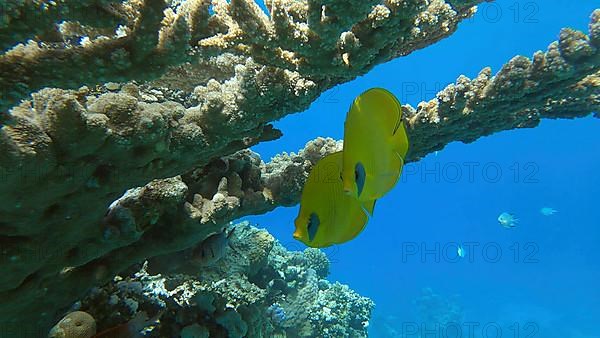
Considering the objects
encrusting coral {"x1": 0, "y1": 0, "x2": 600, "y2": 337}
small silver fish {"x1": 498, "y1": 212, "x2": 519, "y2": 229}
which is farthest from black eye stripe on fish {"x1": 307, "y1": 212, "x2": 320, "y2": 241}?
small silver fish {"x1": 498, "y1": 212, "x2": 519, "y2": 229}

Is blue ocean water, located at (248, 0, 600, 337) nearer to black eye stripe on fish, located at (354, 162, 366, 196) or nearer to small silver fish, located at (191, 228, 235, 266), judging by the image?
small silver fish, located at (191, 228, 235, 266)

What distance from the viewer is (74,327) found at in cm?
300

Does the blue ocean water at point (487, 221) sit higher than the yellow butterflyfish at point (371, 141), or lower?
higher

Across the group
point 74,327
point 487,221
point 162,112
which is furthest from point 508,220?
point 487,221

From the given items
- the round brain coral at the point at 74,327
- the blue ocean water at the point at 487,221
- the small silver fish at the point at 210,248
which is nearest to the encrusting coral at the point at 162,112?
the round brain coral at the point at 74,327

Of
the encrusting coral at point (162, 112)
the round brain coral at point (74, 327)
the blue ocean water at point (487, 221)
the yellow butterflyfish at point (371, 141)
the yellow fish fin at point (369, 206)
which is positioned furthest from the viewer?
the blue ocean water at point (487, 221)

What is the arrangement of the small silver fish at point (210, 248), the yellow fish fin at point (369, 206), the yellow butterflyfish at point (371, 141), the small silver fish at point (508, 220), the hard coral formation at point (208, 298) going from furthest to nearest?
the small silver fish at point (508, 220) < the small silver fish at point (210, 248) < the hard coral formation at point (208, 298) < the yellow fish fin at point (369, 206) < the yellow butterflyfish at point (371, 141)

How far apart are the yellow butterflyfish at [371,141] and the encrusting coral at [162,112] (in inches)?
45.0

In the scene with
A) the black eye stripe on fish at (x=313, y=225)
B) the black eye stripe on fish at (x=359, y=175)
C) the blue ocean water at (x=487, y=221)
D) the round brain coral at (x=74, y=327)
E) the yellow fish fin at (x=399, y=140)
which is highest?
the blue ocean water at (x=487, y=221)

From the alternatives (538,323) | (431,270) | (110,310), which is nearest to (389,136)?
(110,310)

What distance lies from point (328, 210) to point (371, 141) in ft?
1.19

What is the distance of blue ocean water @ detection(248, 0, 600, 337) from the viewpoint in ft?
121

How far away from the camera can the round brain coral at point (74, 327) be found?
9.70 feet

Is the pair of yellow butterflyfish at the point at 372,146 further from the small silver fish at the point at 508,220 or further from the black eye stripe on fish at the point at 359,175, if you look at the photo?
the small silver fish at the point at 508,220
